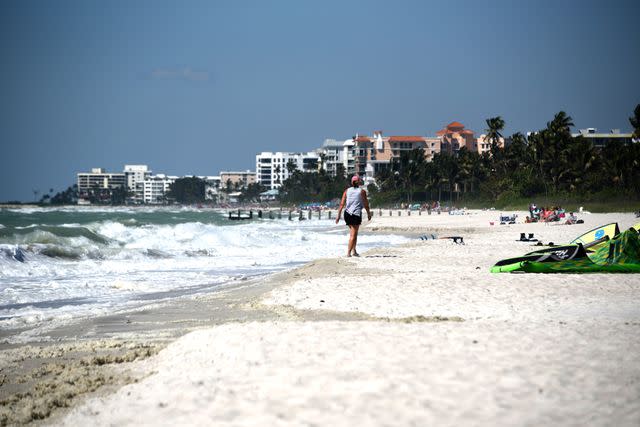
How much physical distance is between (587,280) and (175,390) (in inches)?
287

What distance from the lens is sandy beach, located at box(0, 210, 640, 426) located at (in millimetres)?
4203

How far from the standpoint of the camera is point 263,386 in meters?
4.75

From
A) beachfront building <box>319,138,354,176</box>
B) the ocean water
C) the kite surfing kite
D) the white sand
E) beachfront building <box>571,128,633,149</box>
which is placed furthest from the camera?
beachfront building <box>319,138,354,176</box>

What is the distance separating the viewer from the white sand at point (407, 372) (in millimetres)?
4137

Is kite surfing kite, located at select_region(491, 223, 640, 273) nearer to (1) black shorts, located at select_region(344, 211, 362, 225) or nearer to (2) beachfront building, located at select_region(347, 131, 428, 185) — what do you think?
(1) black shorts, located at select_region(344, 211, 362, 225)

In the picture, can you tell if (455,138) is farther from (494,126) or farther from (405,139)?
(494,126)

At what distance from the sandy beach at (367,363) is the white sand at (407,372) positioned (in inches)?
0.5

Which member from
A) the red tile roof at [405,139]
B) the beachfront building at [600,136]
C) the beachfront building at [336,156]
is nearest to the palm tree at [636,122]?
the beachfront building at [600,136]

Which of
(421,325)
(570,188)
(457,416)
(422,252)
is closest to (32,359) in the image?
(421,325)

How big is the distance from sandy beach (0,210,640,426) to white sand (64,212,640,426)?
1 centimetres

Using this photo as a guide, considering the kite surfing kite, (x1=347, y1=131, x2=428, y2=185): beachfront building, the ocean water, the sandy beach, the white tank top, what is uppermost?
(x1=347, y1=131, x2=428, y2=185): beachfront building

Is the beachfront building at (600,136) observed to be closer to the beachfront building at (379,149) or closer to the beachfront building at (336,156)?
the beachfront building at (379,149)

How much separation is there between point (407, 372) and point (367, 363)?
37cm

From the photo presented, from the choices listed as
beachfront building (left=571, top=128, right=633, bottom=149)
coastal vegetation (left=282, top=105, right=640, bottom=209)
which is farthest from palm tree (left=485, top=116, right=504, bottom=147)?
beachfront building (left=571, top=128, right=633, bottom=149)
